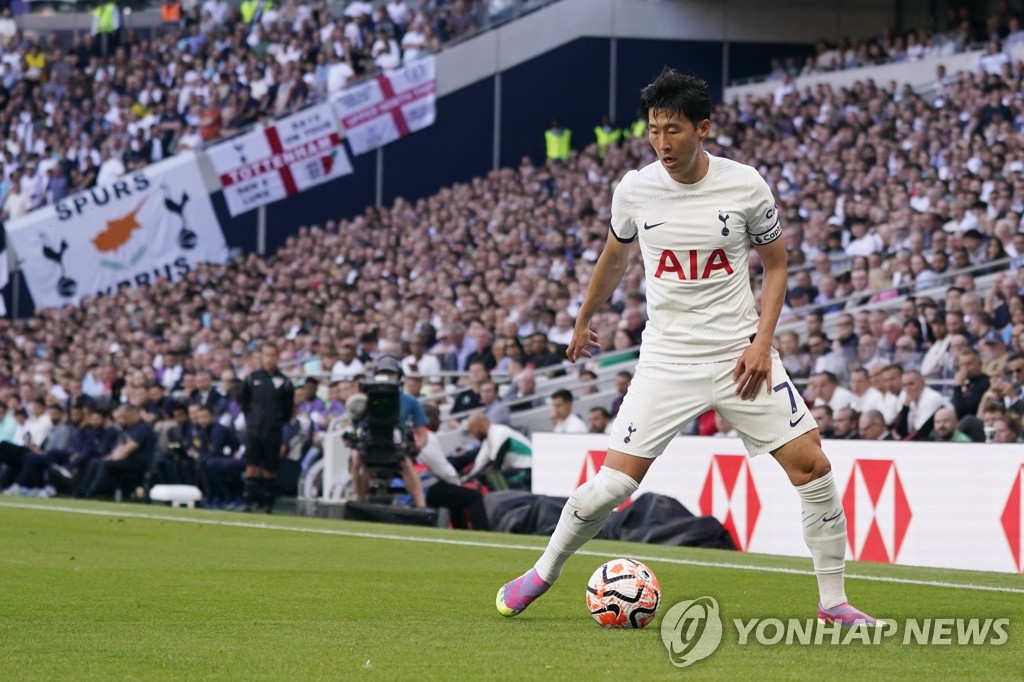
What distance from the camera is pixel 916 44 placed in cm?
2867

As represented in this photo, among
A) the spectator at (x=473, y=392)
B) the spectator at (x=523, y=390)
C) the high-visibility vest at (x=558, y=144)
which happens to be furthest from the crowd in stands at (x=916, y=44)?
the spectator at (x=473, y=392)

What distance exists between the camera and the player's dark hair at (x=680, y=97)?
6.69 metres

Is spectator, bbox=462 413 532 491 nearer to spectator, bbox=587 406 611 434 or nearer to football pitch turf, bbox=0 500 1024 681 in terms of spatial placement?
spectator, bbox=587 406 611 434

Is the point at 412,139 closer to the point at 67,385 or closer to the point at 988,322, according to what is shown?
the point at 67,385

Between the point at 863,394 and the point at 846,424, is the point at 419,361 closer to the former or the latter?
the point at 863,394

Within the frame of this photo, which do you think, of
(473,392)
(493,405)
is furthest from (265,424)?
(493,405)

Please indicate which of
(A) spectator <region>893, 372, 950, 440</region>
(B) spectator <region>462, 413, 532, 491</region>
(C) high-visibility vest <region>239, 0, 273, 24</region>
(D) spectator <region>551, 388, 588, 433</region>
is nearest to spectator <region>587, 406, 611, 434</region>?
(D) spectator <region>551, 388, 588, 433</region>

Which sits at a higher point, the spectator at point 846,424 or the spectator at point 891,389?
the spectator at point 891,389

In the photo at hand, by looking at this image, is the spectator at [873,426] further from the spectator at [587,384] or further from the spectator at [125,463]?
the spectator at [125,463]

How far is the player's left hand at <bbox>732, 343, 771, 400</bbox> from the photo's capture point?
6.67 metres

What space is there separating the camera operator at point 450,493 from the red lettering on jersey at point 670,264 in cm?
890

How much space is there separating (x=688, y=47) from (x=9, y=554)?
24.8 metres

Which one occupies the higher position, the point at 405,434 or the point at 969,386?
the point at 969,386

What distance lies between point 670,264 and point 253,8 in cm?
3095
